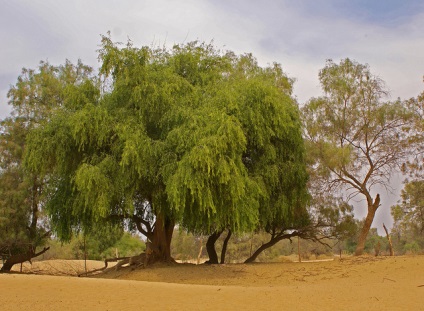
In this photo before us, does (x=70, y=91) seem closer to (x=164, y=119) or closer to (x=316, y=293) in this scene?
(x=164, y=119)

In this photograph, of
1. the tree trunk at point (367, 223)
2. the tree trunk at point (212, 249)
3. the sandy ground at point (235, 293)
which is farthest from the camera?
the tree trunk at point (212, 249)

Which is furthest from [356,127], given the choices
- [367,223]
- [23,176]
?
[23,176]

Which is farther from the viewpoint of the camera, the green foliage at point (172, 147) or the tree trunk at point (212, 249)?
the tree trunk at point (212, 249)

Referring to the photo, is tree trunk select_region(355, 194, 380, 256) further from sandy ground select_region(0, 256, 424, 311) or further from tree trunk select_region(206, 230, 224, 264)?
tree trunk select_region(206, 230, 224, 264)

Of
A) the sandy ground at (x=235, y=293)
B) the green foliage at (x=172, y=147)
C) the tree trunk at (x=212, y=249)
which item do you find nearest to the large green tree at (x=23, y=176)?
the green foliage at (x=172, y=147)

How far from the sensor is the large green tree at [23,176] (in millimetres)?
31188

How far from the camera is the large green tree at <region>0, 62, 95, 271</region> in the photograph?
102ft


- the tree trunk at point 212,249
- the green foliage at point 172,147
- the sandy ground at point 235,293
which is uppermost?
the green foliage at point 172,147

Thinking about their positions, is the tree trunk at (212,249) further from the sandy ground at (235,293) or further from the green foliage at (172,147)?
the sandy ground at (235,293)

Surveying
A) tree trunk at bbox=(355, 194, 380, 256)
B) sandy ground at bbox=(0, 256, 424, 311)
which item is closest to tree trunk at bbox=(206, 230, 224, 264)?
sandy ground at bbox=(0, 256, 424, 311)

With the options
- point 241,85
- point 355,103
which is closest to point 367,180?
point 355,103

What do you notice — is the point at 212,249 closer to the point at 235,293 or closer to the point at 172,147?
the point at 172,147

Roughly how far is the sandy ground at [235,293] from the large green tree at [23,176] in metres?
13.7

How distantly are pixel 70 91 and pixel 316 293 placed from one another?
587 inches
